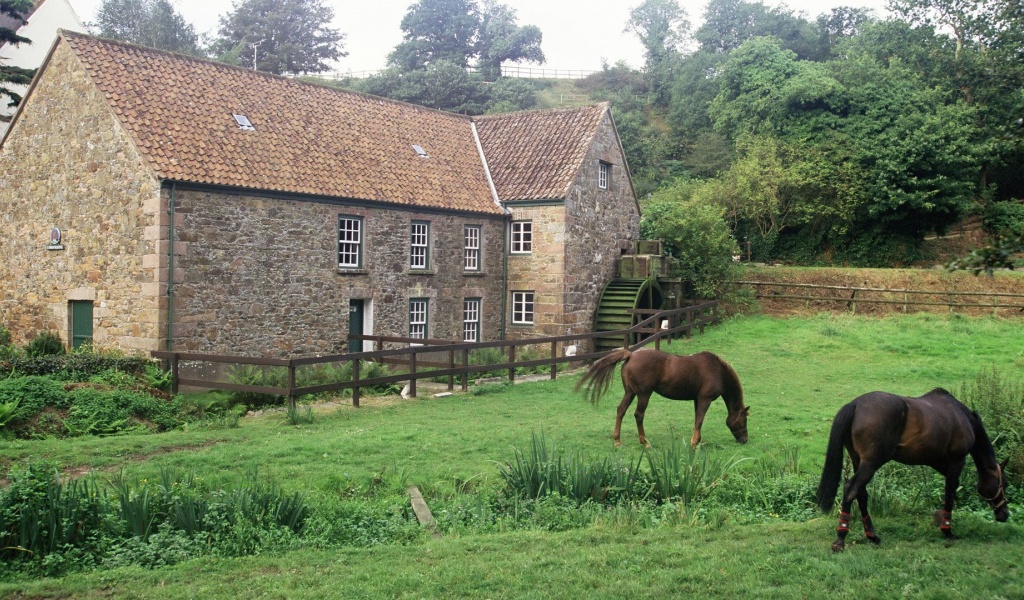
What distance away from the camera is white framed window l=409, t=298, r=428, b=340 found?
79.0ft

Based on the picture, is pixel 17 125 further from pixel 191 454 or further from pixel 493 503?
pixel 493 503

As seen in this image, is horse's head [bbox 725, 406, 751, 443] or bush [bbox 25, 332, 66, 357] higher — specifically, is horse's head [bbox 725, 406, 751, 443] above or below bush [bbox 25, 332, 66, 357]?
below

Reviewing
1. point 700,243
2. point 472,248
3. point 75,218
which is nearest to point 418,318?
point 472,248

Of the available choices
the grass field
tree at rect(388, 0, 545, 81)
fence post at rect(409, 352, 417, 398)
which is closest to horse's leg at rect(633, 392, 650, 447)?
the grass field

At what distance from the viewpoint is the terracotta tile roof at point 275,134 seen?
1922 cm

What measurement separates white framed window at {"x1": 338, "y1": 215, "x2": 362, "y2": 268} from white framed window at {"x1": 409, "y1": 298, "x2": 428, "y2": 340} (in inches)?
94.8

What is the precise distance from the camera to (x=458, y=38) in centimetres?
7262

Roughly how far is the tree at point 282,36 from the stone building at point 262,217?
40.8 metres

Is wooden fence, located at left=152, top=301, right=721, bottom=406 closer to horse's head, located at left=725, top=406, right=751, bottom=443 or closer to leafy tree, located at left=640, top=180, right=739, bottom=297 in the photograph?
leafy tree, located at left=640, top=180, right=739, bottom=297

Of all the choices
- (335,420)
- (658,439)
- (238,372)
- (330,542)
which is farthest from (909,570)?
(238,372)

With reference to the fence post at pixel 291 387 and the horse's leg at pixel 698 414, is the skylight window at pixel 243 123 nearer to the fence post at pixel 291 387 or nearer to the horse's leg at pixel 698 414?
the fence post at pixel 291 387

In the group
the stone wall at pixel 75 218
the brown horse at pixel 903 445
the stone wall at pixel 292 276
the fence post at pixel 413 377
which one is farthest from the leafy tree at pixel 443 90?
the brown horse at pixel 903 445

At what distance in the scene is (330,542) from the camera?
25.3ft

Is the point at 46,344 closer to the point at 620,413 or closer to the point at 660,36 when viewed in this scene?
the point at 620,413
